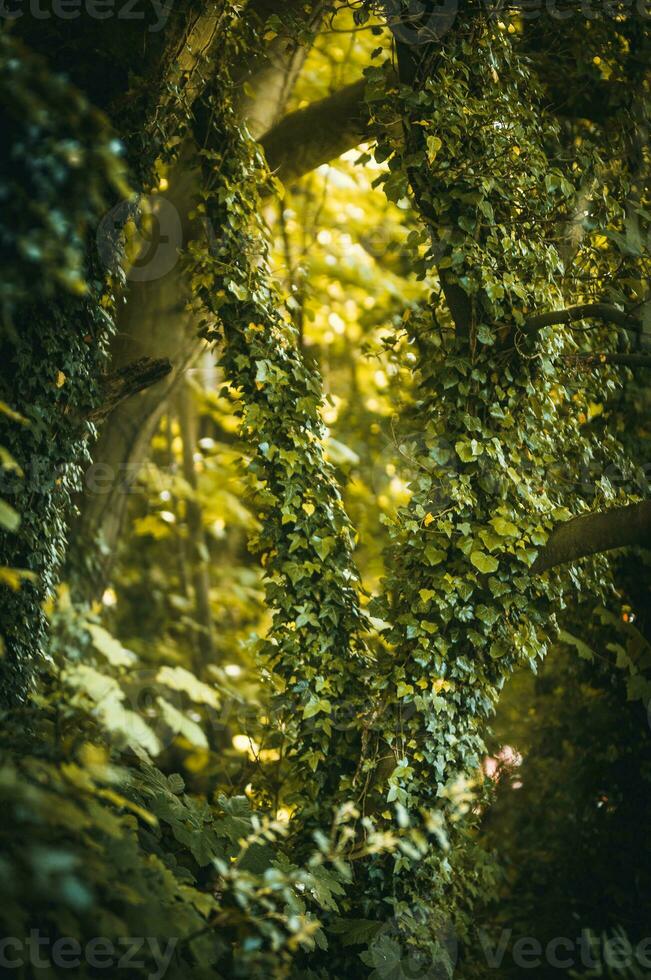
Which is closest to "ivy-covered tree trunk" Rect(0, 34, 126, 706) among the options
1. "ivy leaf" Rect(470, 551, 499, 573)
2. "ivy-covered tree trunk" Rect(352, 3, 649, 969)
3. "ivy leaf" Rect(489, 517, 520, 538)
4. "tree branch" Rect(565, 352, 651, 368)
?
"ivy-covered tree trunk" Rect(352, 3, 649, 969)

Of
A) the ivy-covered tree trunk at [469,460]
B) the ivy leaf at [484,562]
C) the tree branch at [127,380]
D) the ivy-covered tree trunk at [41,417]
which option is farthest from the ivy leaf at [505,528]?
the ivy-covered tree trunk at [41,417]

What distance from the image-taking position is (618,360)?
10.8 ft

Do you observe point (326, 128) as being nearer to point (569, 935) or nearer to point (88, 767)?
point (88, 767)

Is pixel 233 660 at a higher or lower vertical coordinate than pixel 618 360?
higher

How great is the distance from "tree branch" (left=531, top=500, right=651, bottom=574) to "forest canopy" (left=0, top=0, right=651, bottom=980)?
0.04 ft

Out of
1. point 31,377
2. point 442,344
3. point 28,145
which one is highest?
point 442,344

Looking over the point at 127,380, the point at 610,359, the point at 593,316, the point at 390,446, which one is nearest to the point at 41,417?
the point at 127,380

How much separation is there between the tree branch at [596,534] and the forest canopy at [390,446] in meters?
0.01

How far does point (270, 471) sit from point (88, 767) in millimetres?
1773

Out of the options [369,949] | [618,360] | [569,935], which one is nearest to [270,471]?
[618,360]

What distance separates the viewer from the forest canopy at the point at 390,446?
2.48m

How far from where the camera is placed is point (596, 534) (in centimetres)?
313

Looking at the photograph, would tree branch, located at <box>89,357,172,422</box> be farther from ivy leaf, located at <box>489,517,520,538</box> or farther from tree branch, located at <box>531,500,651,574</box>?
tree branch, located at <box>531,500,651,574</box>

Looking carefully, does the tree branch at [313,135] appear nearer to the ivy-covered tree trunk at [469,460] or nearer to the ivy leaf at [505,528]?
the ivy-covered tree trunk at [469,460]
